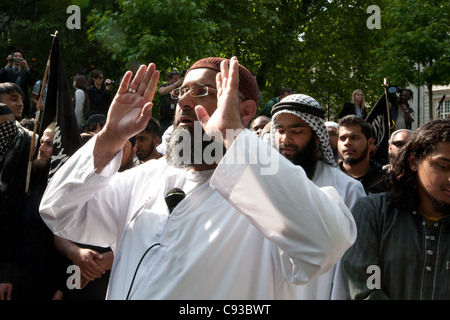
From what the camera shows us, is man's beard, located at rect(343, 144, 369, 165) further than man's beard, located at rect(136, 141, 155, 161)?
No

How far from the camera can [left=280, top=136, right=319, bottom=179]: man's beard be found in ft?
12.6

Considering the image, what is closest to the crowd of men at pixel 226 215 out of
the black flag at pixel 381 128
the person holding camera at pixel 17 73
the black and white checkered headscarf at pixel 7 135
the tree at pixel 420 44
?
the black and white checkered headscarf at pixel 7 135

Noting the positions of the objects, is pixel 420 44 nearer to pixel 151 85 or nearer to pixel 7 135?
pixel 7 135

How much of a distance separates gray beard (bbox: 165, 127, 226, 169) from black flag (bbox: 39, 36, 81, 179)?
1849 millimetres

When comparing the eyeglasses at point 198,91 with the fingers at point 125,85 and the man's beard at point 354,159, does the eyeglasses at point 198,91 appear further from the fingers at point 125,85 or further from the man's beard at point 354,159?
the man's beard at point 354,159

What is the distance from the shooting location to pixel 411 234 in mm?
2996

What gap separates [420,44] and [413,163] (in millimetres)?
12133

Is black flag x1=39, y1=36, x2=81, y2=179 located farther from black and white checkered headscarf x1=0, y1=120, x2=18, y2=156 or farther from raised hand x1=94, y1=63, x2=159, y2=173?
raised hand x1=94, y1=63, x2=159, y2=173

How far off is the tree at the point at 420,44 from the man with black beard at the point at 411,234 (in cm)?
1189

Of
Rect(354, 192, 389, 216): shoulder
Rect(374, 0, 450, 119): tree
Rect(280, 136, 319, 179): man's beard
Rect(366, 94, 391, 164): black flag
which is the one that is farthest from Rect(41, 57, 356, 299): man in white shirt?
Rect(374, 0, 450, 119): tree

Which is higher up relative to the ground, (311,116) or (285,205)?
(311,116)

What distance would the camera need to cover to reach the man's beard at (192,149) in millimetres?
2402

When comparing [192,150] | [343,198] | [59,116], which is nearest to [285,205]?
[192,150]
